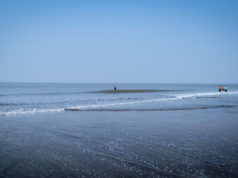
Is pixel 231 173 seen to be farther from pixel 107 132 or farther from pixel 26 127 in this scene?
pixel 26 127

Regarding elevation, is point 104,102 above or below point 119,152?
below

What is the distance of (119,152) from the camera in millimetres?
7211

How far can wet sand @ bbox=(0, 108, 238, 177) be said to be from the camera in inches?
221

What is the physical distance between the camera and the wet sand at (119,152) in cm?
562

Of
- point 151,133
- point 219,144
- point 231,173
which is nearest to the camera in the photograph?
point 231,173

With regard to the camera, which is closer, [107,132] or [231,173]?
[231,173]

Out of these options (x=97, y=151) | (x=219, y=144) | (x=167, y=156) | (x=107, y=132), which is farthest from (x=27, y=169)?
(x=219, y=144)

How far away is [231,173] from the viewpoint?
5.44m

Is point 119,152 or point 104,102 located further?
point 104,102

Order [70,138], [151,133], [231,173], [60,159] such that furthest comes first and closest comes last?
[151,133], [70,138], [60,159], [231,173]

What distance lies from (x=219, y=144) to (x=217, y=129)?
10.1 feet

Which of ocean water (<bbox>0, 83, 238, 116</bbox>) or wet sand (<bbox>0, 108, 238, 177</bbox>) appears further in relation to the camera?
ocean water (<bbox>0, 83, 238, 116</bbox>)

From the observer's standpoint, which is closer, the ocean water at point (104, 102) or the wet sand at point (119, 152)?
the wet sand at point (119, 152)

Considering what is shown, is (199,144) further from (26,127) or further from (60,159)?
(26,127)
